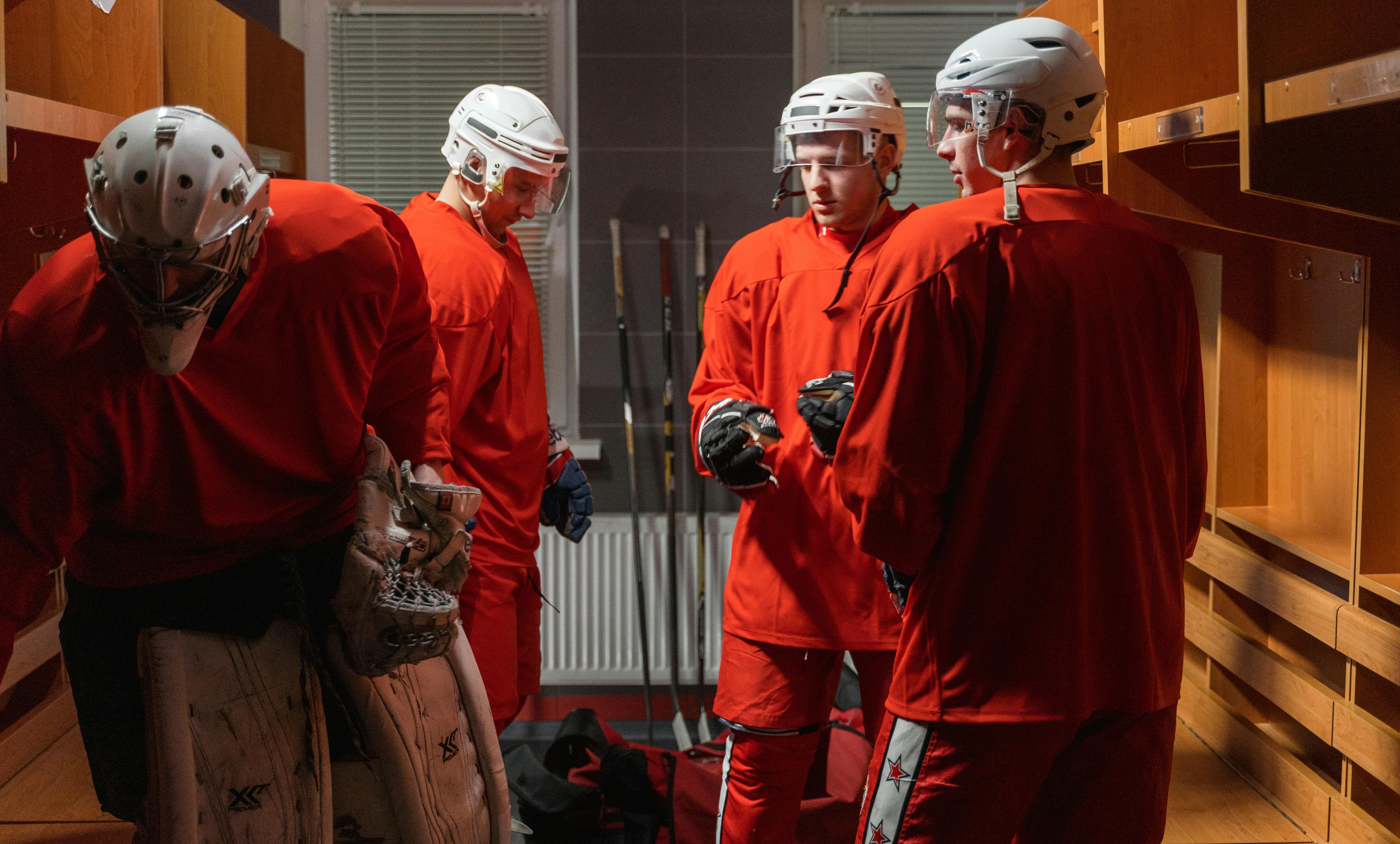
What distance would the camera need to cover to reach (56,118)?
1698mm

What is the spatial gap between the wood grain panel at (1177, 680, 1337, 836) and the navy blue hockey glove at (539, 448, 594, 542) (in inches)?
64.6

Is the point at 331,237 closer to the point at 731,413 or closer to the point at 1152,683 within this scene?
the point at 731,413

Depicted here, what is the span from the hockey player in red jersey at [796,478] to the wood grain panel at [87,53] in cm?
124

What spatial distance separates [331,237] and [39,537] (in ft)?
1.52

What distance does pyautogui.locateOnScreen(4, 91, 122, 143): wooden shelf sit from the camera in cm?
156

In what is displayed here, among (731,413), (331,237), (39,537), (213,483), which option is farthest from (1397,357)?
(39,537)

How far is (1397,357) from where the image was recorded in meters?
1.91

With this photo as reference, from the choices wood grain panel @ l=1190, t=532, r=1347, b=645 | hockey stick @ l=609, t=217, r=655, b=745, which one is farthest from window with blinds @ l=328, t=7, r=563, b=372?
wood grain panel @ l=1190, t=532, r=1347, b=645

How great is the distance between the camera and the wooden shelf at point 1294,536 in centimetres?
211

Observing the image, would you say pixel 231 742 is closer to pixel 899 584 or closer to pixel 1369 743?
pixel 899 584

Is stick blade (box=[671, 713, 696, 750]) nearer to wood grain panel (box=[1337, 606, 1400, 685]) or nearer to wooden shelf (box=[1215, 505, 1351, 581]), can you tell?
wooden shelf (box=[1215, 505, 1351, 581])

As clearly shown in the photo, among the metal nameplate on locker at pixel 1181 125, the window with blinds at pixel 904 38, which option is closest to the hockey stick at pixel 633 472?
the window with blinds at pixel 904 38

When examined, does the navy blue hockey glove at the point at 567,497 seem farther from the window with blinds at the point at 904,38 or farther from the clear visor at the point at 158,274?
the window with blinds at the point at 904,38

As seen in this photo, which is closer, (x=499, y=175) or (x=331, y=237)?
(x=331, y=237)
